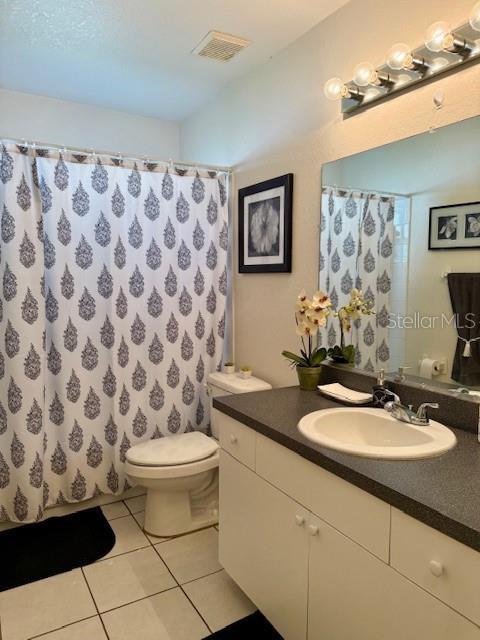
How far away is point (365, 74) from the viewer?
165 centimetres

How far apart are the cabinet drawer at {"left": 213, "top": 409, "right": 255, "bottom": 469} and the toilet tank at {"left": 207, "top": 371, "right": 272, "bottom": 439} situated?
53 cm

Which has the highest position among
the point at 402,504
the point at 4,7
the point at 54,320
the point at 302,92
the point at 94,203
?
the point at 4,7

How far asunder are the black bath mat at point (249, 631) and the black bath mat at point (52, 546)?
0.75 metres

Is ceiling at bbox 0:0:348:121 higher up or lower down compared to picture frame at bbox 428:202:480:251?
higher up

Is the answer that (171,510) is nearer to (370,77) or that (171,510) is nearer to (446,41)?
(370,77)

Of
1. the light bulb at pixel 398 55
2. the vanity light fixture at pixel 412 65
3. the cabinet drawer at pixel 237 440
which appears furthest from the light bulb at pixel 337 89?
the cabinet drawer at pixel 237 440

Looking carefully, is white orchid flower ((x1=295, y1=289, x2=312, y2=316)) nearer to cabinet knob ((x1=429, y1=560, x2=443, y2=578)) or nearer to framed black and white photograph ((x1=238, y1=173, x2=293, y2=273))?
framed black and white photograph ((x1=238, y1=173, x2=293, y2=273))

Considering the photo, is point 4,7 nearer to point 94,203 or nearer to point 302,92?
point 94,203

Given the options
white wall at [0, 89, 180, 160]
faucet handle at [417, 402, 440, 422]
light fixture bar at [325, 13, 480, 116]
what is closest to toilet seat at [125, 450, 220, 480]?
faucet handle at [417, 402, 440, 422]

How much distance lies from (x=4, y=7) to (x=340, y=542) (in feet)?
7.86

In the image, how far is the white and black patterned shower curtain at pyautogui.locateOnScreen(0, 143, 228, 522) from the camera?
7.05 feet

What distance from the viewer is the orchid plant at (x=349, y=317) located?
1.84 meters

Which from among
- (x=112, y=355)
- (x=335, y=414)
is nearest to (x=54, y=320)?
(x=112, y=355)

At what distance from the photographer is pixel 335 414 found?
1.57 m
